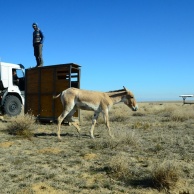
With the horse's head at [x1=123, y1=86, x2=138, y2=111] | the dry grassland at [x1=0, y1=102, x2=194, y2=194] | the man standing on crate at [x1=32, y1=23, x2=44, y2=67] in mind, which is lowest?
the dry grassland at [x1=0, y1=102, x2=194, y2=194]

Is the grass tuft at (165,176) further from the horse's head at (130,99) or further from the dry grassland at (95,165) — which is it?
the horse's head at (130,99)

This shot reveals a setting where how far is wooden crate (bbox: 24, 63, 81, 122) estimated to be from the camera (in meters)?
14.4

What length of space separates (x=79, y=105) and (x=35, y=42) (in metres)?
6.26

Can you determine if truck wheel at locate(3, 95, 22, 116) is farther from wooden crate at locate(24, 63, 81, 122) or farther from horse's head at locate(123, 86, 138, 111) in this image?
horse's head at locate(123, 86, 138, 111)

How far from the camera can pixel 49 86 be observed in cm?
1492

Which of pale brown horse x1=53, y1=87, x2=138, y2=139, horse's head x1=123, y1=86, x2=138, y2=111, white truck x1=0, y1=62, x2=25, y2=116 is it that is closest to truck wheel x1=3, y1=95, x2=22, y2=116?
white truck x1=0, y1=62, x2=25, y2=116

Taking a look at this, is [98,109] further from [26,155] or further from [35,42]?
[35,42]

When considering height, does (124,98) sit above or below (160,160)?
above

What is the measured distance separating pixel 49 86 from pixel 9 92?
326cm

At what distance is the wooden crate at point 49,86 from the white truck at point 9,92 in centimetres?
152

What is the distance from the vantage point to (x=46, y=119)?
14.9 metres

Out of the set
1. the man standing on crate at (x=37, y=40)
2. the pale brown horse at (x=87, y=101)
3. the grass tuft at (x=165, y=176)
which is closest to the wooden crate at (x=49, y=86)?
the man standing on crate at (x=37, y=40)

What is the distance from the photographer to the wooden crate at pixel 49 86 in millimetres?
14398

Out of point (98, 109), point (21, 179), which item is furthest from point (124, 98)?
point (21, 179)
